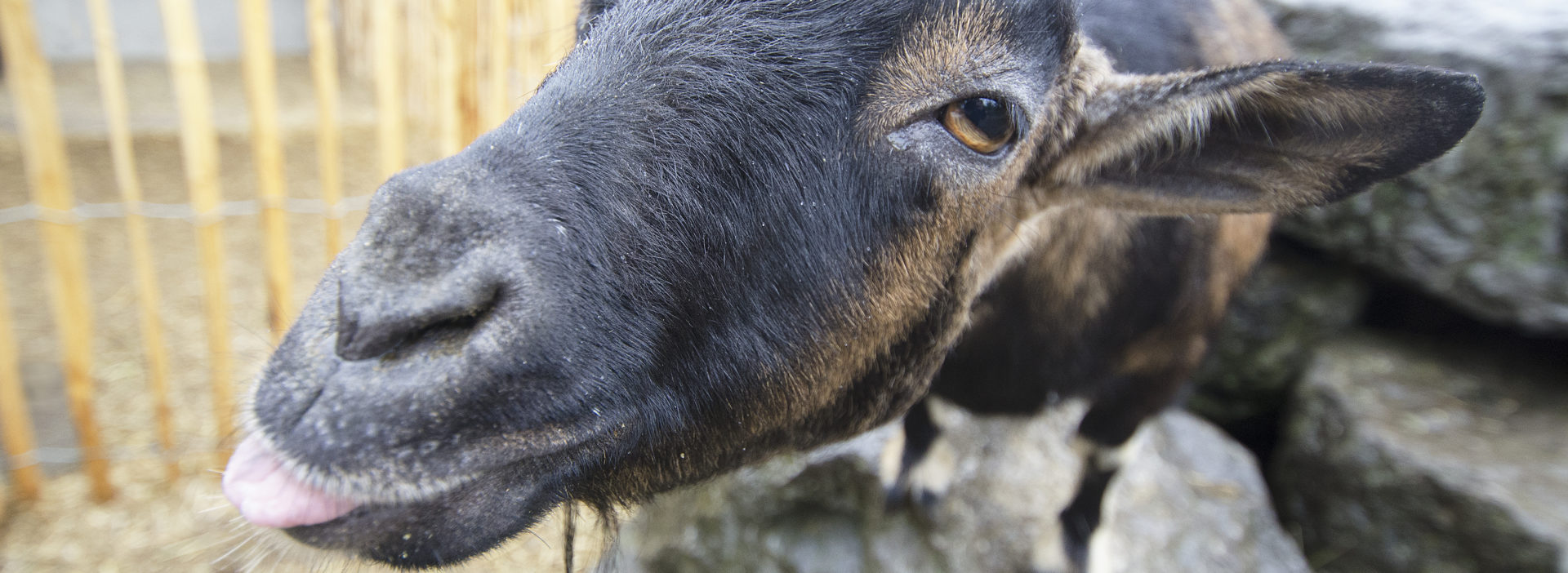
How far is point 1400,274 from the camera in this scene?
5.22 meters

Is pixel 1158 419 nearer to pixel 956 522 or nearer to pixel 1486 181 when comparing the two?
pixel 956 522

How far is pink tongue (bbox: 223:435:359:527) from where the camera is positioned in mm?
1409

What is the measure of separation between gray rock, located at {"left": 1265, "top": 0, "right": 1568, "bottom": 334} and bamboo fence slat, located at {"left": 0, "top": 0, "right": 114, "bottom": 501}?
24.1ft

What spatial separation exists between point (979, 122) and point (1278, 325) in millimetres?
5226

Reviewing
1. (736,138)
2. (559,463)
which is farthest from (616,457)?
(736,138)

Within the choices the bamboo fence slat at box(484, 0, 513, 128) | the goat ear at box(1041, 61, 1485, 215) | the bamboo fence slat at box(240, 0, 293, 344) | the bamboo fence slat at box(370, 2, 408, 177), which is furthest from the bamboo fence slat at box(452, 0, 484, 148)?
the goat ear at box(1041, 61, 1485, 215)

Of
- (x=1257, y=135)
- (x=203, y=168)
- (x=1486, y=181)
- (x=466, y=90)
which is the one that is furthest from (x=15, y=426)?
(x=1486, y=181)

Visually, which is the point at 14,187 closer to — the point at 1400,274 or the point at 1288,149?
the point at 1288,149

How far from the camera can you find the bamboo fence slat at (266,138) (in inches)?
163

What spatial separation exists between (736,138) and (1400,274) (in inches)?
215

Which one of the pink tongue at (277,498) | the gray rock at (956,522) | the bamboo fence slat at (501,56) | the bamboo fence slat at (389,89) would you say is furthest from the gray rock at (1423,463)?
the bamboo fence slat at (389,89)

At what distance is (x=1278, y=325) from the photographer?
234 inches

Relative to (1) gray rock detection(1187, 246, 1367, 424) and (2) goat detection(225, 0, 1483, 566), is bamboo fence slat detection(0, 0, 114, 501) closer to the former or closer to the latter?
(2) goat detection(225, 0, 1483, 566)

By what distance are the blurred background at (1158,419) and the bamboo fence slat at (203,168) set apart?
15mm
